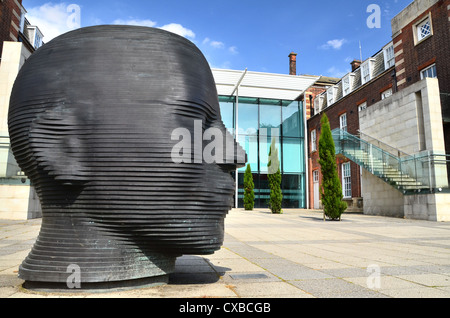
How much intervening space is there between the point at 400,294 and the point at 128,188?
238cm

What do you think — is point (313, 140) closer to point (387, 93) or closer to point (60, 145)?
point (387, 93)

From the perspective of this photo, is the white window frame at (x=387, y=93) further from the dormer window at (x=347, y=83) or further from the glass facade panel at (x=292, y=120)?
the glass facade panel at (x=292, y=120)

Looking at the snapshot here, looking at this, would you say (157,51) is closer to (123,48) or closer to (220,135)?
(123,48)

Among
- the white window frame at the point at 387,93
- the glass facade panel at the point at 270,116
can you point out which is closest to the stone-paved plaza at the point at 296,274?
the white window frame at the point at 387,93

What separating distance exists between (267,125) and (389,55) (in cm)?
1021

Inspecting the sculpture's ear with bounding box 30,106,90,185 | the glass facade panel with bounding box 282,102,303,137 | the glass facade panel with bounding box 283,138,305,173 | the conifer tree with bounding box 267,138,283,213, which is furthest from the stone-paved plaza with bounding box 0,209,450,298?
the glass facade panel with bounding box 282,102,303,137

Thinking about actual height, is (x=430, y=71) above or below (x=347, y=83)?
below

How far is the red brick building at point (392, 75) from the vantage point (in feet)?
51.4

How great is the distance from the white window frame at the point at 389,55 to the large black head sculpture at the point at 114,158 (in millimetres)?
20419

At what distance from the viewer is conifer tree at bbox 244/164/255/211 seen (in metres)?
23.3

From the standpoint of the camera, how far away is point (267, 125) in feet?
88.9

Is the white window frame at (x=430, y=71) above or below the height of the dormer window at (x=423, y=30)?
below

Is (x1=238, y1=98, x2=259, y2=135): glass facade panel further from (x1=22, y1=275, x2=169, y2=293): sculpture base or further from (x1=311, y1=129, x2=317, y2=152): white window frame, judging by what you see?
(x1=22, y1=275, x2=169, y2=293): sculpture base

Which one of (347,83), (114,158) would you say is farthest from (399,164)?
(114,158)
